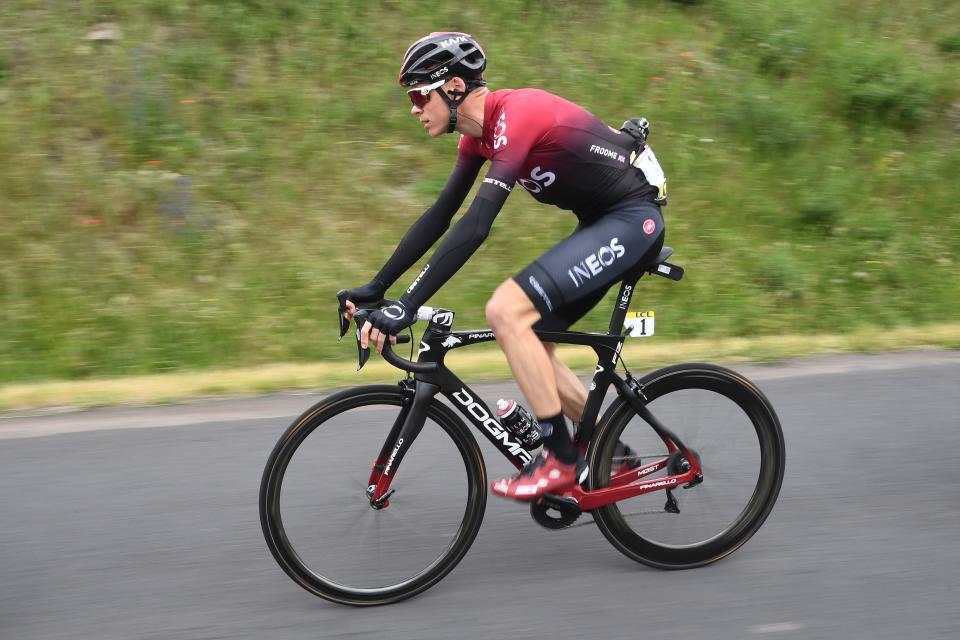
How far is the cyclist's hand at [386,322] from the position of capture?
11.2ft

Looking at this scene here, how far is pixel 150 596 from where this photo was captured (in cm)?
381

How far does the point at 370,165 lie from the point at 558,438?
5444 mm

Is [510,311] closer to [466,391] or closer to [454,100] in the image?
[466,391]

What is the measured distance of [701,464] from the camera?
13.5ft

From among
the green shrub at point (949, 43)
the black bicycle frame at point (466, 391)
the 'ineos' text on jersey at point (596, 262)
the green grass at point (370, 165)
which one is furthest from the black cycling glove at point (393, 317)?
the green shrub at point (949, 43)

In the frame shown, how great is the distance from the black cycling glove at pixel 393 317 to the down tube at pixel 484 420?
0.41m

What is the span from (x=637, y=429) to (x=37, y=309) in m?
4.92

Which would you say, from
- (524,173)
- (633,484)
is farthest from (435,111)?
(633,484)

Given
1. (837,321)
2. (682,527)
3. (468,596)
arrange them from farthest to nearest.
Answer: (837,321)
(682,527)
(468,596)

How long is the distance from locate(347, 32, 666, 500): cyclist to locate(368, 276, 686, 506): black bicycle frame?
0.33ft

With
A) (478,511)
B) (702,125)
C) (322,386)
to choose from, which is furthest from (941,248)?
(478,511)

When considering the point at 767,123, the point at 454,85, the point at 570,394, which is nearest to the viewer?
the point at 454,85

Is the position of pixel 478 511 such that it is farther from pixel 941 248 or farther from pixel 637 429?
pixel 941 248

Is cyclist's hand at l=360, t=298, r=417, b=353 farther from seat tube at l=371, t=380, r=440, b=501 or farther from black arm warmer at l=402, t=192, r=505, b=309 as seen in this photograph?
seat tube at l=371, t=380, r=440, b=501
